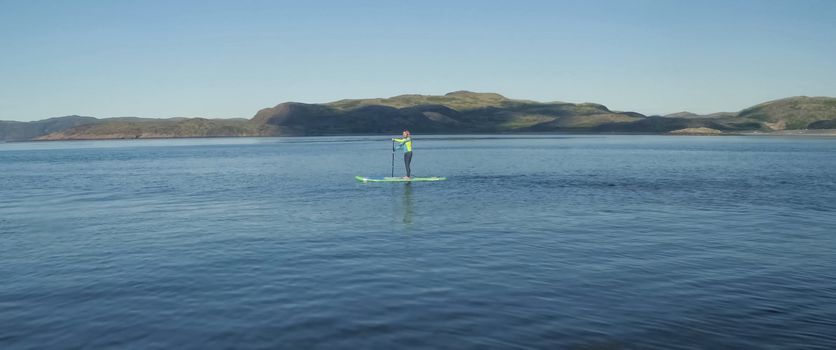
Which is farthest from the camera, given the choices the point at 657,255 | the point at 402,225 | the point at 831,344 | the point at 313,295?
the point at 402,225

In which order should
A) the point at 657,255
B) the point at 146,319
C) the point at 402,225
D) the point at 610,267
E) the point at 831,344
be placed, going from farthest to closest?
the point at 402,225 → the point at 657,255 → the point at 610,267 → the point at 146,319 → the point at 831,344

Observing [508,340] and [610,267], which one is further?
[610,267]

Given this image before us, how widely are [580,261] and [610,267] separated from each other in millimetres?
1085

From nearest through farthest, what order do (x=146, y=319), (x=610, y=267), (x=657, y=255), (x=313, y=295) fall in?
1. (x=146, y=319)
2. (x=313, y=295)
3. (x=610, y=267)
4. (x=657, y=255)

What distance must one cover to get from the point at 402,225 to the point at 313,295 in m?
11.9

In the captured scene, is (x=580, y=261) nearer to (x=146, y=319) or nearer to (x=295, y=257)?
(x=295, y=257)

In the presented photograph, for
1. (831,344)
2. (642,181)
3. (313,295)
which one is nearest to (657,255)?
(831,344)

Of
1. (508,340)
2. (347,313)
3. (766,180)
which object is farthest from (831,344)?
(766,180)

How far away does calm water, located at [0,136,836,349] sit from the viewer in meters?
11.9

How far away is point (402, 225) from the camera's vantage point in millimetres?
26516

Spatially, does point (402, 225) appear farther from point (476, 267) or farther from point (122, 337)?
point (122, 337)

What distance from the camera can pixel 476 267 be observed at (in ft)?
58.4

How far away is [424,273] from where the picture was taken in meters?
17.1

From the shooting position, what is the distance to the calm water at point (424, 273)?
11.9m
